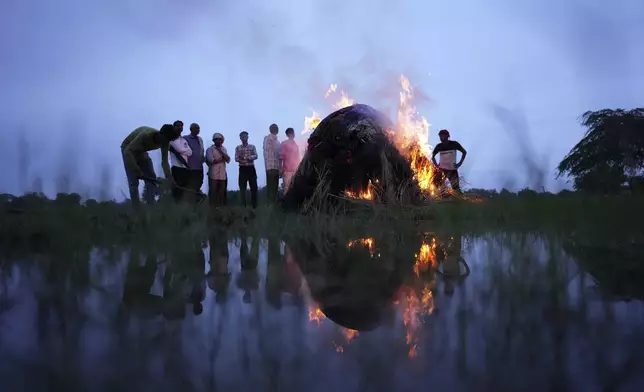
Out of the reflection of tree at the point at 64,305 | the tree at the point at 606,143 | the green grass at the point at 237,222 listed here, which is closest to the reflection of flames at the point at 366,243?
the green grass at the point at 237,222

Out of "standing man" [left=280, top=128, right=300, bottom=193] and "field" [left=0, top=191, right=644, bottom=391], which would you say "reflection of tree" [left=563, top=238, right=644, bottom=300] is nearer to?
"field" [left=0, top=191, right=644, bottom=391]

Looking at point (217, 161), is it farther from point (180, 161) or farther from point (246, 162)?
point (180, 161)

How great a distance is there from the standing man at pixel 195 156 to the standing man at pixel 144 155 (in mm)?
1253

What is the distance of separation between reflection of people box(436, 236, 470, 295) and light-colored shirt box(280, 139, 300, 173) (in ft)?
21.6

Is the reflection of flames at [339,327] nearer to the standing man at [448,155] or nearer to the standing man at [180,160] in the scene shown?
the standing man at [180,160]

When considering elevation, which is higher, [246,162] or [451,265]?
[246,162]

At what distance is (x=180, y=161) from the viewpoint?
855cm

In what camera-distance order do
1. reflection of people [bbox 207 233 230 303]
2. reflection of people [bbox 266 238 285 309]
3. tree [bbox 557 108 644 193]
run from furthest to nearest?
1. tree [bbox 557 108 644 193]
2. reflection of people [bbox 207 233 230 303]
3. reflection of people [bbox 266 238 285 309]

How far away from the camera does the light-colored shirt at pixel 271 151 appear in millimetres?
10242

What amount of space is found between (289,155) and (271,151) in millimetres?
405

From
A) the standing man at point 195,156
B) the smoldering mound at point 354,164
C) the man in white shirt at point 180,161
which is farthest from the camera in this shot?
the standing man at point 195,156

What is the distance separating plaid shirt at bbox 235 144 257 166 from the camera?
988 centimetres

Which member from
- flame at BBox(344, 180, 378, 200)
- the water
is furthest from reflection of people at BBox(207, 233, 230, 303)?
flame at BBox(344, 180, 378, 200)

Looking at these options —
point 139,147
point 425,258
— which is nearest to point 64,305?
point 425,258
